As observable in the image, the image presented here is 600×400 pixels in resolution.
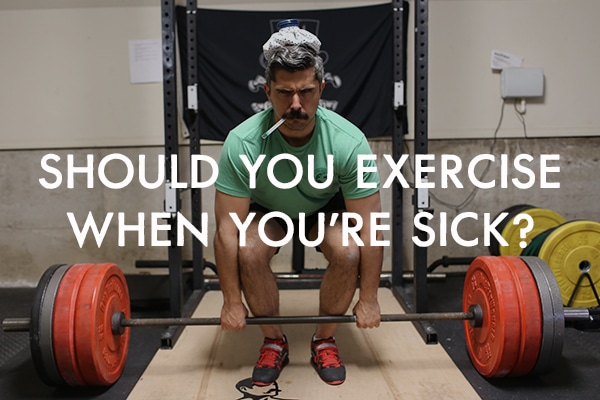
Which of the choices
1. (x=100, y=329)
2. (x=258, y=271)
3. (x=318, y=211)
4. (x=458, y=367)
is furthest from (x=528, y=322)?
(x=100, y=329)

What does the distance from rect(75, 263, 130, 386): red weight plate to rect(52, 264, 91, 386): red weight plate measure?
0.6 inches

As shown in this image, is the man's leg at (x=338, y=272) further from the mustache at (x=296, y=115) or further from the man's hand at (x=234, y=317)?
the mustache at (x=296, y=115)

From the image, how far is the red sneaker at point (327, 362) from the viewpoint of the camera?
1732 millimetres

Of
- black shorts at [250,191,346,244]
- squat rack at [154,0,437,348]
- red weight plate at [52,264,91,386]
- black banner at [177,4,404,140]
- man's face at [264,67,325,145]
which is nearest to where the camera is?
man's face at [264,67,325,145]

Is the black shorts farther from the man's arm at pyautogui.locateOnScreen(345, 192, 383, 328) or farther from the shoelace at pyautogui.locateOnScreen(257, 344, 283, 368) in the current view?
the shoelace at pyautogui.locateOnScreen(257, 344, 283, 368)

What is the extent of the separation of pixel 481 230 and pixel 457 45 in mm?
1096

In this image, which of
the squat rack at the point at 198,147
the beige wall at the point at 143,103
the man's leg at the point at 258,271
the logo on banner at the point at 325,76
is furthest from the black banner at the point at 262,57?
the man's leg at the point at 258,271

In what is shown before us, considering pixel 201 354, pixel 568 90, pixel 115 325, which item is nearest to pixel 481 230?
pixel 568 90

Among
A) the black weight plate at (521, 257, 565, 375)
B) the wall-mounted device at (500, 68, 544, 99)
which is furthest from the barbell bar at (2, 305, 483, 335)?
the wall-mounted device at (500, 68, 544, 99)

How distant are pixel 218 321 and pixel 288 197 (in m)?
0.49

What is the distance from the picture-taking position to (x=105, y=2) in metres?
2.81

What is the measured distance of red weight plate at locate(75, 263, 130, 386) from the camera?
159cm

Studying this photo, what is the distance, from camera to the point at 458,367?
1.85 meters

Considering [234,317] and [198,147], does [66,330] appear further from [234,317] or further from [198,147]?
[198,147]
